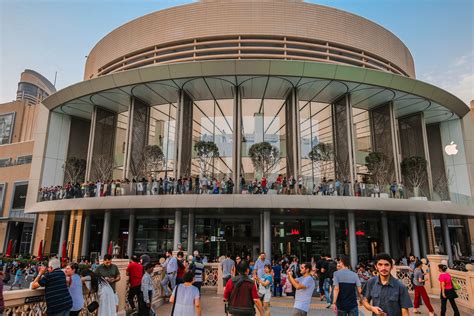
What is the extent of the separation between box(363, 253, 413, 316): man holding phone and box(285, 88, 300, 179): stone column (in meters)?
19.9

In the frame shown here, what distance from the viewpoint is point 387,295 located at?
4191 mm

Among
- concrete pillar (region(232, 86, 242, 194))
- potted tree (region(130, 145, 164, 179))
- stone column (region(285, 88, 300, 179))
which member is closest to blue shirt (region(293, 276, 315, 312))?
concrete pillar (region(232, 86, 242, 194))

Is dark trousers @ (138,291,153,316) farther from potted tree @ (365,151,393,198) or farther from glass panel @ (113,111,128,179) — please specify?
glass panel @ (113,111,128,179)

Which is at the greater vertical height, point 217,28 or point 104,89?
point 217,28

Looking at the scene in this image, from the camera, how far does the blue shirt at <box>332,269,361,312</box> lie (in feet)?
20.7

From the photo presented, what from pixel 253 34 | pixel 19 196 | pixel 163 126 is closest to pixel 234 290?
pixel 253 34

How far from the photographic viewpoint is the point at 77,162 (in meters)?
29.9

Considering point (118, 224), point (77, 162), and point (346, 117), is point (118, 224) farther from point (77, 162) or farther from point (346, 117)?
point (346, 117)

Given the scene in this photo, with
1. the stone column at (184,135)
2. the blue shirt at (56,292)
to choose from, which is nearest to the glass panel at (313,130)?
the stone column at (184,135)

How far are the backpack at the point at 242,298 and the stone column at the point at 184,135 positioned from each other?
66.0ft

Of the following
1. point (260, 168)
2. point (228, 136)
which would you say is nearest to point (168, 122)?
point (228, 136)

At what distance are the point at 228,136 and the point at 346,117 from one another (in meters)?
9.94

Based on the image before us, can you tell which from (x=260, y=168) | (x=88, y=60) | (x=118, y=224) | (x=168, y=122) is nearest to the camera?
(x=260, y=168)

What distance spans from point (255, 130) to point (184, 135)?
21.0 ft
